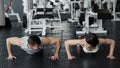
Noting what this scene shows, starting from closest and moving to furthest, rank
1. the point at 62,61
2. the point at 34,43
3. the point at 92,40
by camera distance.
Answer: the point at 34,43, the point at 92,40, the point at 62,61

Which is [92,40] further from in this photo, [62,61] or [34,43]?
[34,43]

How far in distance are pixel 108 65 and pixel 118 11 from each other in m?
6.98

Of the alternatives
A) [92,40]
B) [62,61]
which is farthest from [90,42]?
[62,61]

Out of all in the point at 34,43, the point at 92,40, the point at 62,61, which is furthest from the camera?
the point at 62,61

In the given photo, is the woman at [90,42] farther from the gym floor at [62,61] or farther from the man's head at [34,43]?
the man's head at [34,43]

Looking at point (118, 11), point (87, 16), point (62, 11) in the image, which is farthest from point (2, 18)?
point (118, 11)

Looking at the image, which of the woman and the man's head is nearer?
the man's head

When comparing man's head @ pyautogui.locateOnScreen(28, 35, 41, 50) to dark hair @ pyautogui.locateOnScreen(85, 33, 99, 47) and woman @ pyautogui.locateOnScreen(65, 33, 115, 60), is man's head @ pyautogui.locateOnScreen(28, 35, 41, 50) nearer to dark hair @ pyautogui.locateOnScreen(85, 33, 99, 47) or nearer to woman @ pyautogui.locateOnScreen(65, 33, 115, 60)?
woman @ pyautogui.locateOnScreen(65, 33, 115, 60)

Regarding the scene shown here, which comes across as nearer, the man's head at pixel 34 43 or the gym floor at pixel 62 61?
the man's head at pixel 34 43

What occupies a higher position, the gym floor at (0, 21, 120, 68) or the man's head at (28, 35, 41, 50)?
the man's head at (28, 35, 41, 50)

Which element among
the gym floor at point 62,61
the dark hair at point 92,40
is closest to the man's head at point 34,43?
the gym floor at point 62,61

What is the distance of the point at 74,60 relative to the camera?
3.73 meters

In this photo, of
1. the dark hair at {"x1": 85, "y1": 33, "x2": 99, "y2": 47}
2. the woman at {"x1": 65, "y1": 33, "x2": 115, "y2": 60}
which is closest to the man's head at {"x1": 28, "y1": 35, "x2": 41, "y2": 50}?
the woman at {"x1": 65, "y1": 33, "x2": 115, "y2": 60}

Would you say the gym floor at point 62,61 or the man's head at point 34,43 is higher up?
the man's head at point 34,43
